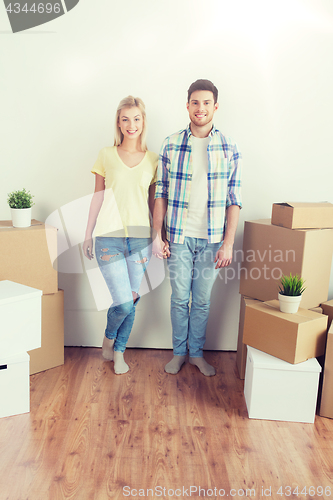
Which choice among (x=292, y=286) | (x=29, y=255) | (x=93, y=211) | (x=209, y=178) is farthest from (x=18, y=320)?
(x=292, y=286)

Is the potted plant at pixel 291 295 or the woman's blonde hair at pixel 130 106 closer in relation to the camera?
the potted plant at pixel 291 295

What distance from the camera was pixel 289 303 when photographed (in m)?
1.84

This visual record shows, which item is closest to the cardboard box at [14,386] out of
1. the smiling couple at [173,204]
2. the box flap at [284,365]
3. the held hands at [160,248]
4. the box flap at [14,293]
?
the box flap at [14,293]

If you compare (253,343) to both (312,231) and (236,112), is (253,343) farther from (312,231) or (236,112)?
(236,112)

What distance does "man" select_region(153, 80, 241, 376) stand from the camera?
2.03 m

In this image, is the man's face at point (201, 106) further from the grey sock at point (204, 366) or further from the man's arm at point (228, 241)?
the grey sock at point (204, 366)

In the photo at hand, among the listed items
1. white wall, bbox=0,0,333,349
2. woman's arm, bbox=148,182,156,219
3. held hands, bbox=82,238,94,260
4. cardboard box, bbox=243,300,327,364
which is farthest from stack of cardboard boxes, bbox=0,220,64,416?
cardboard box, bbox=243,300,327,364

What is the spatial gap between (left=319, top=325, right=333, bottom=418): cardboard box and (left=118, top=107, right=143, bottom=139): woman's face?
1374 mm

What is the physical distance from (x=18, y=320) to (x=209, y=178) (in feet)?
3.74

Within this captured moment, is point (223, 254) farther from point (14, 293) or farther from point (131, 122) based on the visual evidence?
point (14, 293)

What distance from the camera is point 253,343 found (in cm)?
190

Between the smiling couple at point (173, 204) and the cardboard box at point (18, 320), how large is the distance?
450 mm

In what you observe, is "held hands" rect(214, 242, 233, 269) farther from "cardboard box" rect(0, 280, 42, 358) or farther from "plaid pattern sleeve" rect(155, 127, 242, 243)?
"cardboard box" rect(0, 280, 42, 358)

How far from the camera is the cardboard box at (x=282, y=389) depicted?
5.78ft
